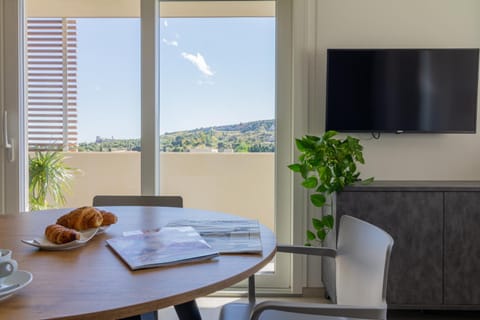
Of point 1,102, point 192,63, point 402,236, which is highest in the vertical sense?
point 192,63

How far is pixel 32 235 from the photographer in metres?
1.19

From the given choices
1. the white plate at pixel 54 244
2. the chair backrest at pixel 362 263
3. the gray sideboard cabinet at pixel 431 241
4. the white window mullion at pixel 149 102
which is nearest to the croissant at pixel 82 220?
the white plate at pixel 54 244

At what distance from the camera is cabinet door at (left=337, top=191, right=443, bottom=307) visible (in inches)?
84.8

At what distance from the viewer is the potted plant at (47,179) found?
109 inches

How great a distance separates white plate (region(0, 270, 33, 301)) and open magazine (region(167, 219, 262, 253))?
1.56 ft

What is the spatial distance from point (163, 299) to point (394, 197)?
1812 mm

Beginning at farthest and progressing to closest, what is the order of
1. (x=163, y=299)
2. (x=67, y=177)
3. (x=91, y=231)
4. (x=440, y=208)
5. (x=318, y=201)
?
(x=67, y=177) → (x=318, y=201) → (x=440, y=208) → (x=91, y=231) → (x=163, y=299)

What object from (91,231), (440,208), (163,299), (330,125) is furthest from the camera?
(330,125)

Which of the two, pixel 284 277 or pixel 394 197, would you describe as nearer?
pixel 394 197

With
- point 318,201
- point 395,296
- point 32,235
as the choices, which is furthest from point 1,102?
point 395,296

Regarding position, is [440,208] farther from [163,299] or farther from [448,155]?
[163,299]

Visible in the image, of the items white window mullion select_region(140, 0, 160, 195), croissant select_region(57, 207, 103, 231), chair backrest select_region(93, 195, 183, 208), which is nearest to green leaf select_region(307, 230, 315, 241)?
chair backrest select_region(93, 195, 183, 208)

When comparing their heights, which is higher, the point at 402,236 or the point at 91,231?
the point at 91,231

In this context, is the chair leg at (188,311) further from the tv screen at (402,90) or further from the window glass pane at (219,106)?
the tv screen at (402,90)
